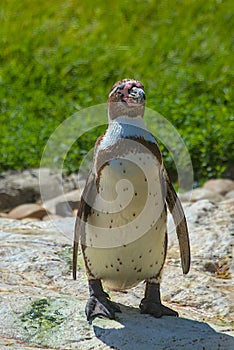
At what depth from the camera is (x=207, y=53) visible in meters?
8.23

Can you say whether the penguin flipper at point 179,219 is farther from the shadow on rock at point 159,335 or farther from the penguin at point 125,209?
the shadow on rock at point 159,335

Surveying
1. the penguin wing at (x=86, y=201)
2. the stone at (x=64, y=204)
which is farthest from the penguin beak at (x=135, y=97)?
the stone at (x=64, y=204)

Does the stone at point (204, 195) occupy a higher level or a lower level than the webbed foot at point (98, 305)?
higher

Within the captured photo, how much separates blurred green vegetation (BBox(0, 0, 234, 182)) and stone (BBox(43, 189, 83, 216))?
677 mm

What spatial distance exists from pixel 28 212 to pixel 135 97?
312 cm

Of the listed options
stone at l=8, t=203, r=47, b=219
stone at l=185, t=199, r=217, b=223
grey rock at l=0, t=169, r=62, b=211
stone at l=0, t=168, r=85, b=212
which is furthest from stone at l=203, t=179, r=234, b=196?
stone at l=185, t=199, r=217, b=223

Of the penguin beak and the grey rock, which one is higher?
the penguin beak

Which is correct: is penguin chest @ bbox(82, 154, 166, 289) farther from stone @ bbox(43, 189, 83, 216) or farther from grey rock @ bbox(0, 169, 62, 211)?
grey rock @ bbox(0, 169, 62, 211)

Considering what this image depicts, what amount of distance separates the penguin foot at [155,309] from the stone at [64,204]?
2.52m

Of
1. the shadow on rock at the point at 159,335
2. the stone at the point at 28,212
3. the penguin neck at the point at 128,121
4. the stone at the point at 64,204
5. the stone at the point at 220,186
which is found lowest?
the shadow on rock at the point at 159,335

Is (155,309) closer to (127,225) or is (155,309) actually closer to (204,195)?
(127,225)

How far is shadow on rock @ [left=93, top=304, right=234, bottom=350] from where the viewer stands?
2.90 metres

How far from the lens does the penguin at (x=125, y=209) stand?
117 inches

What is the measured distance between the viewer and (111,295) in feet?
11.3
